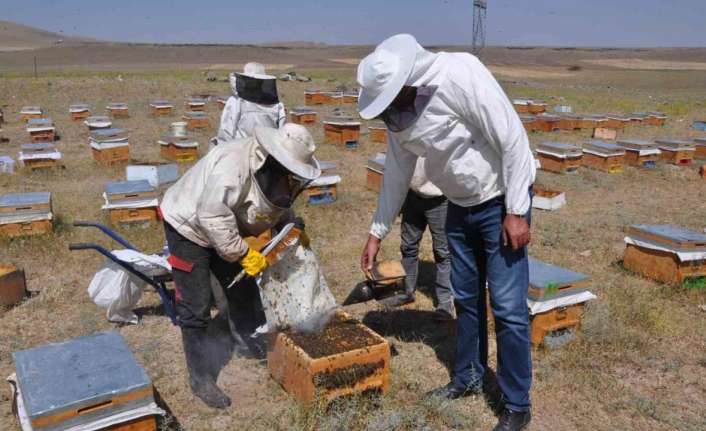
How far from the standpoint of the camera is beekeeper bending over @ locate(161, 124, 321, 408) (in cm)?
284

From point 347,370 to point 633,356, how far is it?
7.09 ft

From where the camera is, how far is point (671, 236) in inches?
189

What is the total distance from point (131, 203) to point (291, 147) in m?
3.71

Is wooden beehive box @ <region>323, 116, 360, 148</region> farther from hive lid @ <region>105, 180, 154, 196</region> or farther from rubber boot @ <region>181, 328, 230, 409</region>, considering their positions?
rubber boot @ <region>181, 328, 230, 409</region>

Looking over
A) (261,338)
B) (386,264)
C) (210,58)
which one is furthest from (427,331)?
(210,58)

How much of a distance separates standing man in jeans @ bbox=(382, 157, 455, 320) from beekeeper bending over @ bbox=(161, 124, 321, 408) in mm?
1286

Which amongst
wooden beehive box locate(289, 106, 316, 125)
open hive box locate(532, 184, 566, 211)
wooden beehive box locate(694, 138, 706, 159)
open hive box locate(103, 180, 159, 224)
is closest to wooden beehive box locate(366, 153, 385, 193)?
open hive box locate(532, 184, 566, 211)

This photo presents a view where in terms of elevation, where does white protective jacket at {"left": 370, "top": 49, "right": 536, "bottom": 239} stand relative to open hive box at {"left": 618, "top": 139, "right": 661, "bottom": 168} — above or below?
above

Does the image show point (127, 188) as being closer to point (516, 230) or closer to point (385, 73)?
point (385, 73)

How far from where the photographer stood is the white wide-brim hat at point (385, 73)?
2383 millimetres

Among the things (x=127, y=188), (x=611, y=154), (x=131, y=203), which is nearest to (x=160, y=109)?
(x=127, y=188)

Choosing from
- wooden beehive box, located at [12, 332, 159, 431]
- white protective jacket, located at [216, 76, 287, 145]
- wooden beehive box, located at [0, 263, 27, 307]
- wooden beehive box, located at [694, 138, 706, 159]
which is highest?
white protective jacket, located at [216, 76, 287, 145]

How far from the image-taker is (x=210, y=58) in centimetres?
7275

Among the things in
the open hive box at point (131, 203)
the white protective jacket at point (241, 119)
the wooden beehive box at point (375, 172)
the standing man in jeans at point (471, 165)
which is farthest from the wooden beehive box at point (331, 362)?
the wooden beehive box at point (375, 172)
